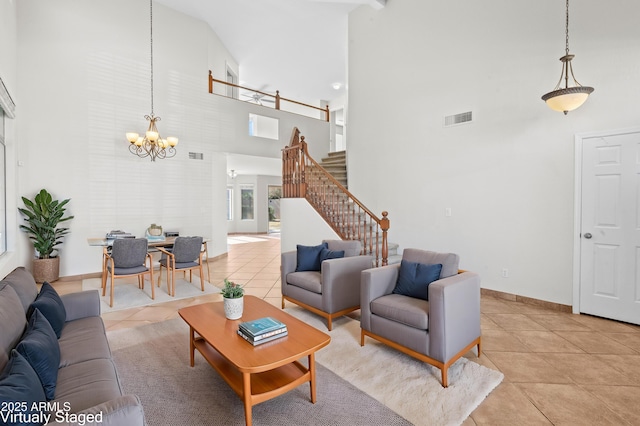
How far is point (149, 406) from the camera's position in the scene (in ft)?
6.81

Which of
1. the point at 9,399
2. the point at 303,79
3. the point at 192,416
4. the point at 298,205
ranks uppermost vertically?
the point at 303,79

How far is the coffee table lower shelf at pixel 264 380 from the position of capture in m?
1.82

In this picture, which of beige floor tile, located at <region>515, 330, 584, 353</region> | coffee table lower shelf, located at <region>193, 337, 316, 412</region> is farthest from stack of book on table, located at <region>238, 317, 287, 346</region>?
beige floor tile, located at <region>515, 330, 584, 353</region>

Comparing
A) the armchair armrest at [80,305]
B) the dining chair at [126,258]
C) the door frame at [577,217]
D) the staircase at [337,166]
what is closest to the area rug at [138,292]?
the dining chair at [126,258]

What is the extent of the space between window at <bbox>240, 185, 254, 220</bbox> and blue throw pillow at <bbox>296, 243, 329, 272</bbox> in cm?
963

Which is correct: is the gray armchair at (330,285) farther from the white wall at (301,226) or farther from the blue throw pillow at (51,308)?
the blue throw pillow at (51,308)

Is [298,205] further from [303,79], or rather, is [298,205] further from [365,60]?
[303,79]

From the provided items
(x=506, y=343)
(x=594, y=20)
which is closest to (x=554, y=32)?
(x=594, y=20)

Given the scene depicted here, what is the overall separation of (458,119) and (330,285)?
10.7ft

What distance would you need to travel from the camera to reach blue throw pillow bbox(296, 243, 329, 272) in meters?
3.88

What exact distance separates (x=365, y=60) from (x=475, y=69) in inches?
92.8

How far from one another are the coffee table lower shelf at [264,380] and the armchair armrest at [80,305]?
3.76 feet

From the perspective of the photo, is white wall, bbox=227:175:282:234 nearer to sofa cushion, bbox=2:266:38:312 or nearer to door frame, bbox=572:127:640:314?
sofa cushion, bbox=2:266:38:312

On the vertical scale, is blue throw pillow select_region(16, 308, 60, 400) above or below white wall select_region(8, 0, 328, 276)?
below
